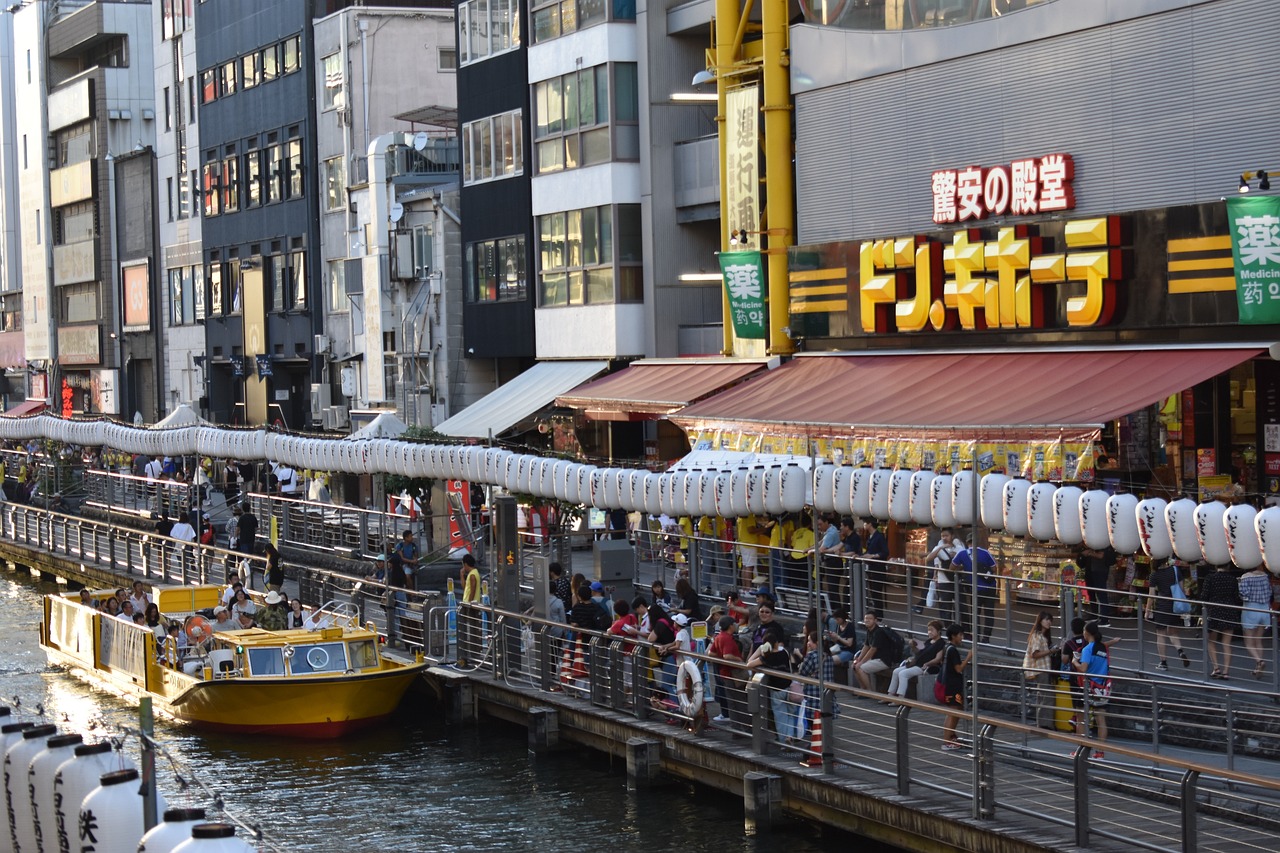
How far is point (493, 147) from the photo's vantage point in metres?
52.2

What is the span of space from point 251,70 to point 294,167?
5.74 meters

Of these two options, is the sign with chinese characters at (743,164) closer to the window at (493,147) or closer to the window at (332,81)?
the window at (493,147)

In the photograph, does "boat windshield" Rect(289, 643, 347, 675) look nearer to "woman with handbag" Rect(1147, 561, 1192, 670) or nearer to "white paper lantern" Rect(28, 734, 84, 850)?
"white paper lantern" Rect(28, 734, 84, 850)

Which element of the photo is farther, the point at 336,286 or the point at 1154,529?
the point at 336,286

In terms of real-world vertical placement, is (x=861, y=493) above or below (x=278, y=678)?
above

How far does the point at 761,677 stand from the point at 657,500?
30.6ft

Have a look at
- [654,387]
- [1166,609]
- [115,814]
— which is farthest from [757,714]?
[654,387]

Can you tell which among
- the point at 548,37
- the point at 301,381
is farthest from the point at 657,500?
the point at 301,381

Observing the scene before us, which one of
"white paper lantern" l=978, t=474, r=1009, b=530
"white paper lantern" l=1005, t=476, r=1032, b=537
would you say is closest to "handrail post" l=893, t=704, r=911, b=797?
"white paper lantern" l=1005, t=476, r=1032, b=537

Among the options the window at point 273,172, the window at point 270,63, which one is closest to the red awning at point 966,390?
the window at point 273,172

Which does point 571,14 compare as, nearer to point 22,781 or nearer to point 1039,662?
point 1039,662

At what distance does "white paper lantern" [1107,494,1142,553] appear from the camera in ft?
75.9

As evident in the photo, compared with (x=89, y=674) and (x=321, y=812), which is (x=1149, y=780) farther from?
(x=89, y=674)

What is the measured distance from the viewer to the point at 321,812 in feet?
85.3
